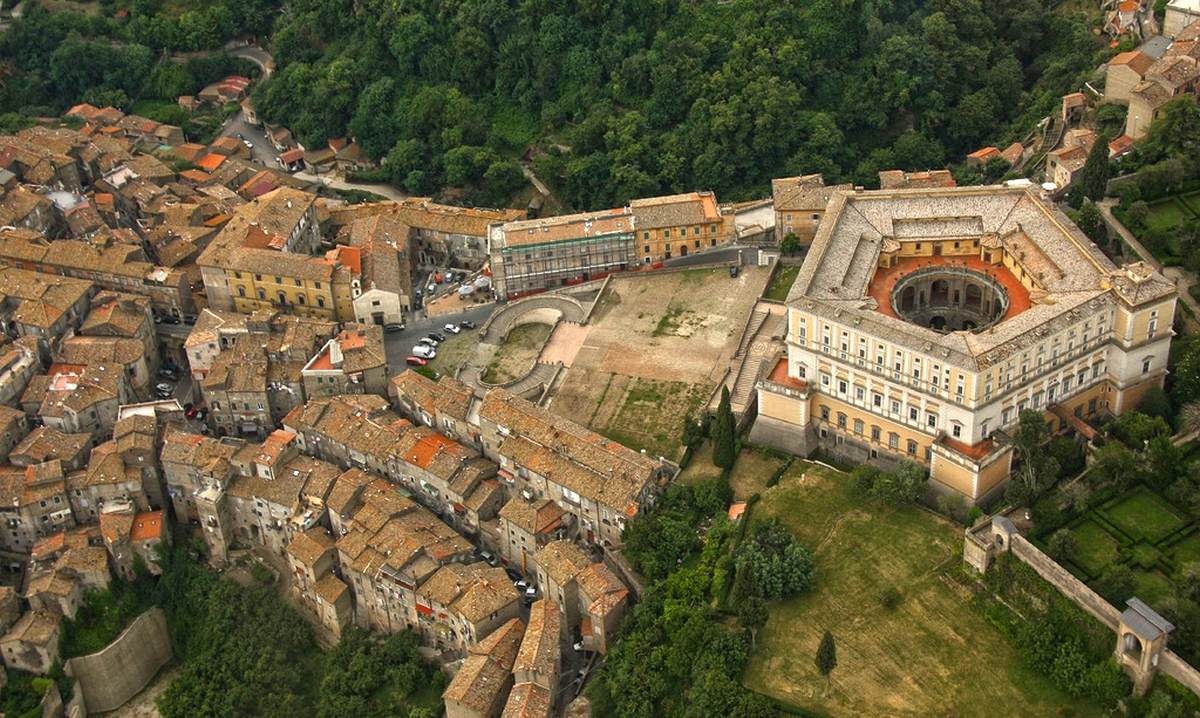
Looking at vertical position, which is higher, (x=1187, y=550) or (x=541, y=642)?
(x=1187, y=550)

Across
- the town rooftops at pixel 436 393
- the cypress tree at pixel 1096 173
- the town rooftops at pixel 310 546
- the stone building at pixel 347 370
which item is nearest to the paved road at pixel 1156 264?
the cypress tree at pixel 1096 173

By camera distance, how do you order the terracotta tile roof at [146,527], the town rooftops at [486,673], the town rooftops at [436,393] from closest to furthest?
1. the town rooftops at [486,673]
2. the terracotta tile roof at [146,527]
3. the town rooftops at [436,393]

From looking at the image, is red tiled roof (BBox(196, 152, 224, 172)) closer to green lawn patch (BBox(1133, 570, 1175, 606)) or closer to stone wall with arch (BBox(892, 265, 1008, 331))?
stone wall with arch (BBox(892, 265, 1008, 331))

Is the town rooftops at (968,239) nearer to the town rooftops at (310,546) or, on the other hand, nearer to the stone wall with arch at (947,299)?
the stone wall with arch at (947,299)

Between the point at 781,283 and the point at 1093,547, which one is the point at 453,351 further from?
the point at 1093,547

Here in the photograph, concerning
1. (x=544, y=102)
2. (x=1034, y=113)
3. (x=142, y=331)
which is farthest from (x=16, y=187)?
(x=1034, y=113)

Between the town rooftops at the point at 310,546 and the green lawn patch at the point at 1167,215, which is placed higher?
the green lawn patch at the point at 1167,215

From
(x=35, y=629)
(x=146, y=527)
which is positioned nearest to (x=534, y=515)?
(x=146, y=527)
